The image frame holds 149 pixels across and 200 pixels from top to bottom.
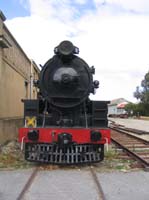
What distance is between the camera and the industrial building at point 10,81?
12391 mm

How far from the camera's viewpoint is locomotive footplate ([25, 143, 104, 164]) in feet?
27.8

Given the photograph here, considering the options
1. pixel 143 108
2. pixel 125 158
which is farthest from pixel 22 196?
pixel 143 108

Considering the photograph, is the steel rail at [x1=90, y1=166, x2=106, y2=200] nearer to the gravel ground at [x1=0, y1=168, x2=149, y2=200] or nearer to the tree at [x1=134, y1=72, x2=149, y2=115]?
the gravel ground at [x1=0, y1=168, x2=149, y2=200]

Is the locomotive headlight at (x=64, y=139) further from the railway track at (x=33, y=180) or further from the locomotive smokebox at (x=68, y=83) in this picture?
the locomotive smokebox at (x=68, y=83)

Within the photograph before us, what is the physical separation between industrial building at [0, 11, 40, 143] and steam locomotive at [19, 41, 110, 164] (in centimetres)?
323

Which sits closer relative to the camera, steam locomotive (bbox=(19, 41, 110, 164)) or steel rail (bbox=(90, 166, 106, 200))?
steel rail (bbox=(90, 166, 106, 200))

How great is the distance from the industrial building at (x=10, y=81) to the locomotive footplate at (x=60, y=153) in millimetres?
3619

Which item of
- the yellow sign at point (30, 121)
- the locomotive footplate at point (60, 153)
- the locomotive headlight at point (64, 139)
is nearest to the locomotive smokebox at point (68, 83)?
the yellow sign at point (30, 121)

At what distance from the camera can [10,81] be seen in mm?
14117

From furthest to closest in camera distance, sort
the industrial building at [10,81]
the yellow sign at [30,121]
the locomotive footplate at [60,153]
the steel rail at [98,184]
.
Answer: the industrial building at [10,81]
the yellow sign at [30,121]
the locomotive footplate at [60,153]
the steel rail at [98,184]

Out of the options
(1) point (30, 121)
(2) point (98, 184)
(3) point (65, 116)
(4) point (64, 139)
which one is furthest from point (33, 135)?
(2) point (98, 184)

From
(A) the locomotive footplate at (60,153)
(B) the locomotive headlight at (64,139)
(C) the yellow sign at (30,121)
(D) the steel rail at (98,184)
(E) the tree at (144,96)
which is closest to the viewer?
(D) the steel rail at (98,184)

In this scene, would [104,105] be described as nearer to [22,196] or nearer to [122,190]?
[122,190]

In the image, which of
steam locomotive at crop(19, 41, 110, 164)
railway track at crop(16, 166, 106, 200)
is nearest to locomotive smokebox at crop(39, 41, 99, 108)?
steam locomotive at crop(19, 41, 110, 164)
